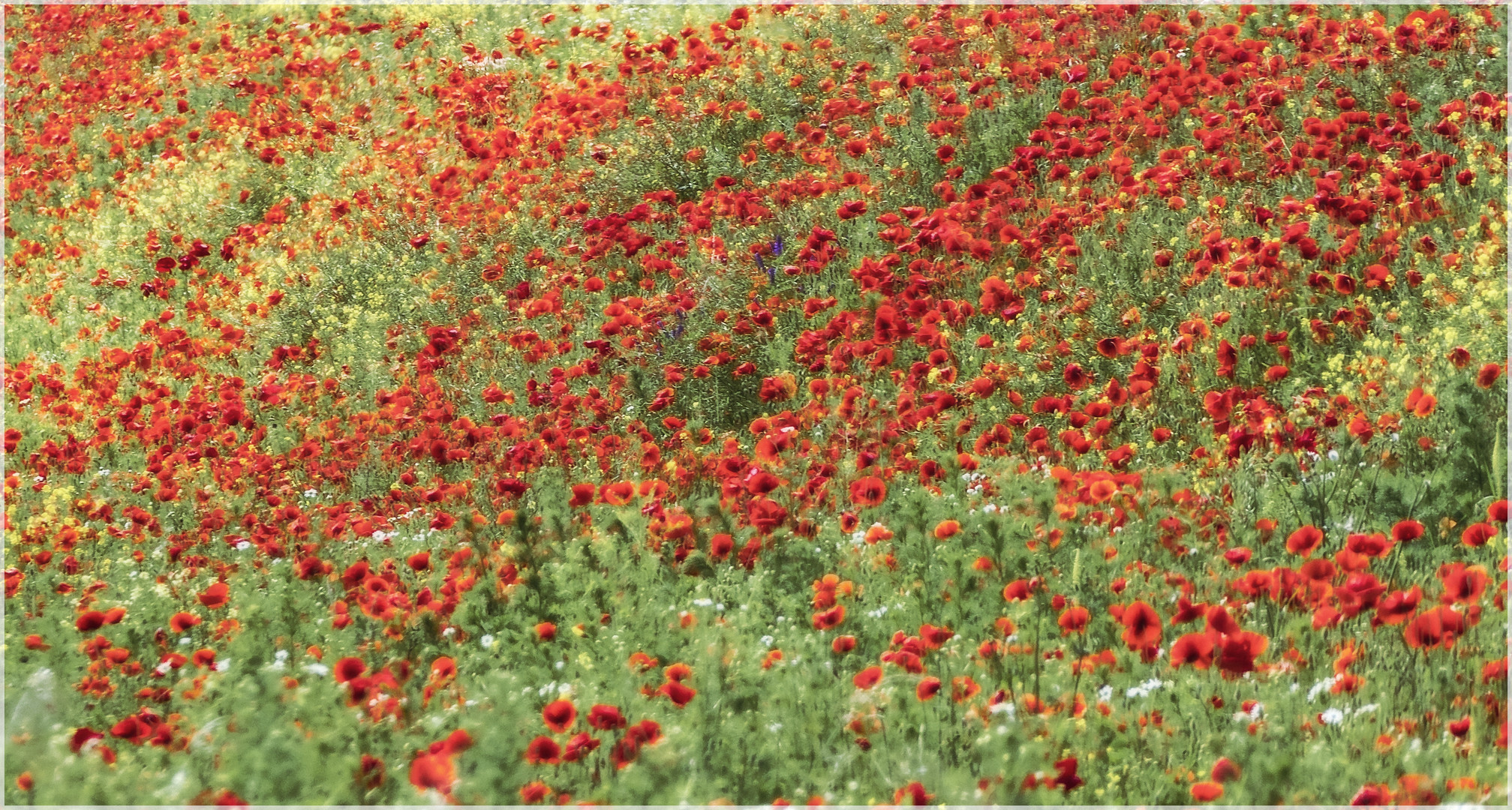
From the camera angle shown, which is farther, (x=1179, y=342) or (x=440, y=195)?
(x=440, y=195)

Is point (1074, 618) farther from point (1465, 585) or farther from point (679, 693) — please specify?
point (679, 693)

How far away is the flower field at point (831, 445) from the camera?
3236mm

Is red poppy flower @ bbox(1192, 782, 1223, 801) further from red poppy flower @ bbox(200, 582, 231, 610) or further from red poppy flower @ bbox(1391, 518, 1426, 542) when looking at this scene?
red poppy flower @ bbox(200, 582, 231, 610)

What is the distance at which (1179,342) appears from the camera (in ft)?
16.6

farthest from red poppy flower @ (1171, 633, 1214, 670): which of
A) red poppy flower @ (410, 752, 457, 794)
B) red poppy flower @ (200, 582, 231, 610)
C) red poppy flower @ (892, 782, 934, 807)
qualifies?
red poppy flower @ (200, 582, 231, 610)

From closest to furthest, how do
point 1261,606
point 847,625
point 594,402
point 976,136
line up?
point 1261,606
point 847,625
point 594,402
point 976,136

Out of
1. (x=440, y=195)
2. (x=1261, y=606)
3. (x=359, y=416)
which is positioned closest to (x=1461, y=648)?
(x=1261, y=606)

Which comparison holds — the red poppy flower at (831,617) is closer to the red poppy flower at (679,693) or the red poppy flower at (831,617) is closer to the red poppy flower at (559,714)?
the red poppy flower at (679,693)

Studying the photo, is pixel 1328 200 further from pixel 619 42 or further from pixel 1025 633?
pixel 619 42

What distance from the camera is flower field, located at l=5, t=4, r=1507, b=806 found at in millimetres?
3236

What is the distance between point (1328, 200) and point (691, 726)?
3.53 meters

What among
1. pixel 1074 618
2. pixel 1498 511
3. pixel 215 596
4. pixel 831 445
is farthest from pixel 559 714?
pixel 1498 511

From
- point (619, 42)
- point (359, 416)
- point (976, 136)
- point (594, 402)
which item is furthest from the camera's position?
point (619, 42)

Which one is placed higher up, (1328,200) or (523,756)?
(1328,200)
